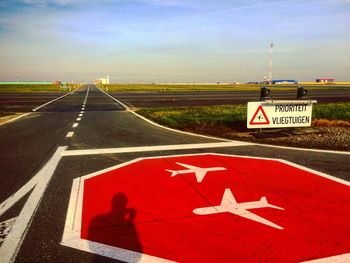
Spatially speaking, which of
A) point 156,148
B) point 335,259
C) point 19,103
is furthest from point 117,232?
point 19,103

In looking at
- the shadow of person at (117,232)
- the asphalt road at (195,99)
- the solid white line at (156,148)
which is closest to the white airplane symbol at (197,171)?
the shadow of person at (117,232)

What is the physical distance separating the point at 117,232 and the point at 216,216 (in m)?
1.47

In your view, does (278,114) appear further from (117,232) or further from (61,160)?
(117,232)

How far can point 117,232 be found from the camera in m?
4.16

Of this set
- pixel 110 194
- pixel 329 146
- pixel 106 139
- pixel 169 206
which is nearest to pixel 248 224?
pixel 169 206

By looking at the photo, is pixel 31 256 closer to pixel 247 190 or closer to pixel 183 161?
pixel 247 190

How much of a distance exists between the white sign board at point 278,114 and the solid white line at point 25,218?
699cm

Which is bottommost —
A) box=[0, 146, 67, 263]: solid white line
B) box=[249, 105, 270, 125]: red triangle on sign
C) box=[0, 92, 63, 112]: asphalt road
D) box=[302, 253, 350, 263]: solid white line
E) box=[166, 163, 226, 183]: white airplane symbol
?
box=[0, 146, 67, 263]: solid white line

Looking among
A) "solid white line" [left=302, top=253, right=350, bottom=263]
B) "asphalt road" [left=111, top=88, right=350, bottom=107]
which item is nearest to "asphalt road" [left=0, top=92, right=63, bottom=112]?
"asphalt road" [left=111, top=88, right=350, bottom=107]

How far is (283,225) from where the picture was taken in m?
4.34

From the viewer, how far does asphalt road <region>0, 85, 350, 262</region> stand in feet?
12.8

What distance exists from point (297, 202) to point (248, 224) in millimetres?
1333

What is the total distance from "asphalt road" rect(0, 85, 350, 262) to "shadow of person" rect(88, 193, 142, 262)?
0.24 meters

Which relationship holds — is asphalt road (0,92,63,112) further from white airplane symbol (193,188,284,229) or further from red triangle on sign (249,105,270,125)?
white airplane symbol (193,188,284,229)
